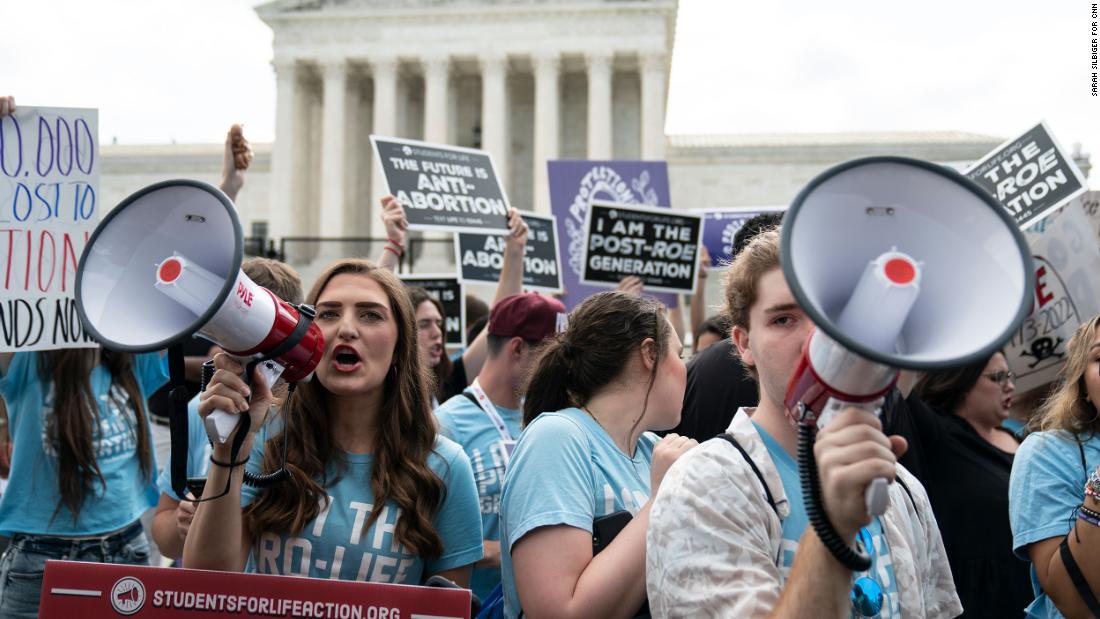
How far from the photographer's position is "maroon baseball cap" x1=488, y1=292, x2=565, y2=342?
4.71m

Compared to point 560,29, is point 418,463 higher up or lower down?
lower down

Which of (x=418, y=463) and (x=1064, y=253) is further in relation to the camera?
(x=1064, y=253)

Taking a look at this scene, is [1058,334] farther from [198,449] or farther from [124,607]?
[124,607]

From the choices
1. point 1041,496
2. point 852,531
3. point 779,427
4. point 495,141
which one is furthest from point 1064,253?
point 495,141

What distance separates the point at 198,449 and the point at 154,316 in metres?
1.51

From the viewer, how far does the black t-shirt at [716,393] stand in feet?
13.6

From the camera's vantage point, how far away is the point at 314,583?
221 cm

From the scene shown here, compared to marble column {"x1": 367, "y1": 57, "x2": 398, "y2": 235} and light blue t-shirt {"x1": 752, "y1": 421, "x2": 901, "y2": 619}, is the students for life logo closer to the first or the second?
light blue t-shirt {"x1": 752, "y1": 421, "x2": 901, "y2": 619}

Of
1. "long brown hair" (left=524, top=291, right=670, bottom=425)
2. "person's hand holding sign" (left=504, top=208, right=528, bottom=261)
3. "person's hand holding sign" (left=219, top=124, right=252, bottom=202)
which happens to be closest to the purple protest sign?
"person's hand holding sign" (left=504, top=208, right=528, bottom=261)

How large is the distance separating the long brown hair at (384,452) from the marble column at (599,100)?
4146 cm

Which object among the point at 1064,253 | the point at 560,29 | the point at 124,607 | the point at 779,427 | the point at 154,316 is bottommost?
the point at 124,607

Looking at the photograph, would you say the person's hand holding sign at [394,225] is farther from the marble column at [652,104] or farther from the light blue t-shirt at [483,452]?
the marble column at [652,104]

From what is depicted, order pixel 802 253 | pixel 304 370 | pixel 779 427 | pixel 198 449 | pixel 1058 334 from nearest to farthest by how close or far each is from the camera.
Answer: pixel 802 253 → pixel 779 427 → pixel 304 370 → pixel 198 449 → pixel 1058 334

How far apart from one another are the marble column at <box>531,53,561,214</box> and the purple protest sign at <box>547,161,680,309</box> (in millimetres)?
32765
